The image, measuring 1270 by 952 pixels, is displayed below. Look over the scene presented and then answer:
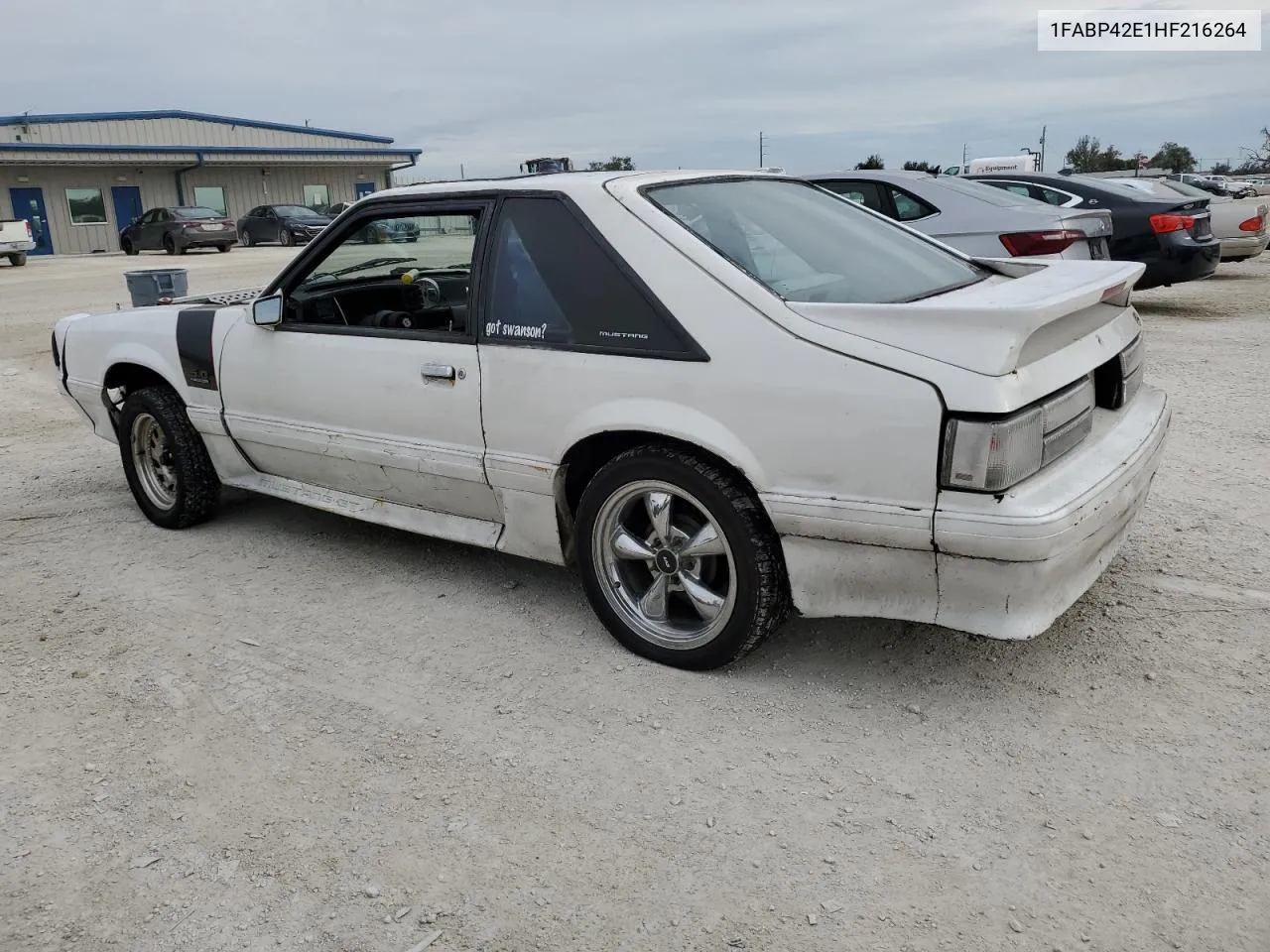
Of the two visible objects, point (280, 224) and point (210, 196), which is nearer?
point (280, 224)

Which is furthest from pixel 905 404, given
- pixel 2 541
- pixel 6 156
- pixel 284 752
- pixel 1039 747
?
pixel 6 156

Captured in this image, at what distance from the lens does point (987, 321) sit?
2.66 m

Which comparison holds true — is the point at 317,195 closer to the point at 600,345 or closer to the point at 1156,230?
the point at 1156,230

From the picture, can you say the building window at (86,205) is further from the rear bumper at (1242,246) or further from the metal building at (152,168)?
the rear bumper at (1242,246)

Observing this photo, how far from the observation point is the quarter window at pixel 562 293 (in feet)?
10.4

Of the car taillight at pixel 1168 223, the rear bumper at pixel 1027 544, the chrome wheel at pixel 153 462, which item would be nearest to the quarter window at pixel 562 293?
the rear bumper at pixel 1027 544

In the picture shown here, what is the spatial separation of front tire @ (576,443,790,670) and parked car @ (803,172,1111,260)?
4.88m

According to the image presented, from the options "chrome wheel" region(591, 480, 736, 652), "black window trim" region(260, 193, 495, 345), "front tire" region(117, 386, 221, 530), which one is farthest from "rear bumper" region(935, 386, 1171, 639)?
"front tire" region(117, 386, 221, 530)

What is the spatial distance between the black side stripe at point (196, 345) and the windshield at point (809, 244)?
7.32ft

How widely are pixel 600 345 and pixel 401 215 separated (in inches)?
46.8

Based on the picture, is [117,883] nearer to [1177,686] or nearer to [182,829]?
[182,829]

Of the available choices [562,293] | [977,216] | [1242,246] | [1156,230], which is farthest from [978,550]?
[1242,246]

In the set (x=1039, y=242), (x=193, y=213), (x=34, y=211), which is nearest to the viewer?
(x=1039, y=242)

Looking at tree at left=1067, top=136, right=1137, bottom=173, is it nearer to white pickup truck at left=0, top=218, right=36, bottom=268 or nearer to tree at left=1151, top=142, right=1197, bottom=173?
tree at left=1151, top=142, right=1197, bottom=173
